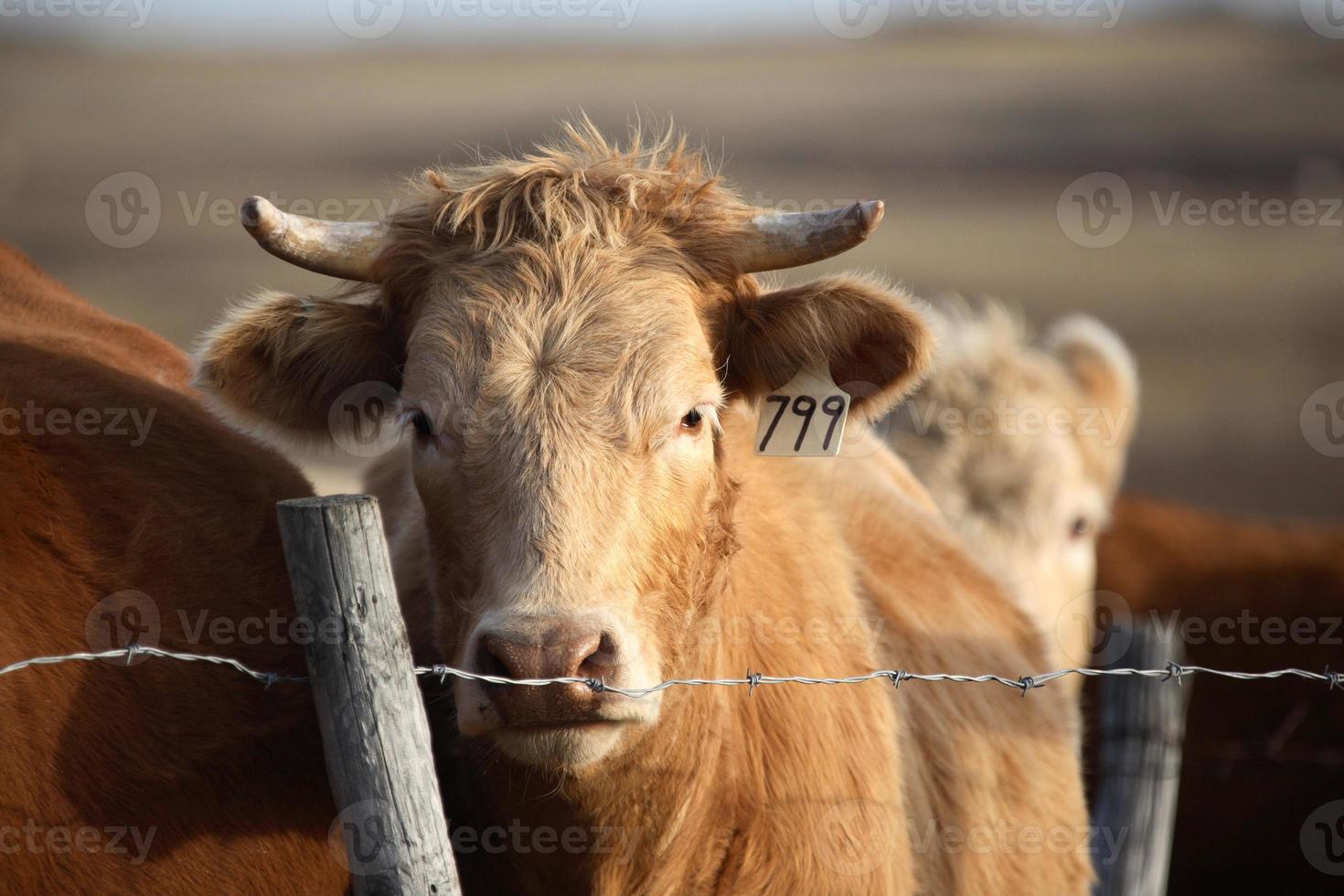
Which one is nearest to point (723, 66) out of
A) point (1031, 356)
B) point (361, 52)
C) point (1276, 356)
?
point (361, 52)

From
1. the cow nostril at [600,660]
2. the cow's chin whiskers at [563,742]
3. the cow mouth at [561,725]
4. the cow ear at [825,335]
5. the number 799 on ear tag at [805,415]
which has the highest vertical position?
the cow ear at [825,335]

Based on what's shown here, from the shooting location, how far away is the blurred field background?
16969 millimetres

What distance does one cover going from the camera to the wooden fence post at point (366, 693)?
95.1 inches

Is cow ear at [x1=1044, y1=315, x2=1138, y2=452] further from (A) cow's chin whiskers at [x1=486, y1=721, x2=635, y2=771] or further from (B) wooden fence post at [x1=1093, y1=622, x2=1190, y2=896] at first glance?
(A) cow's chin whiskers at [x1=486, y1=721, x2=635, y2=771]

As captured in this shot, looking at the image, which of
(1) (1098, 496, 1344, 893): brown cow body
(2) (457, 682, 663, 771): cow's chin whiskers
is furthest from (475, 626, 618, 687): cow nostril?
(1) (1098, 496, 1344, 893): brown cow body

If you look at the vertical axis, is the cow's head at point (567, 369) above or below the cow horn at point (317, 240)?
below

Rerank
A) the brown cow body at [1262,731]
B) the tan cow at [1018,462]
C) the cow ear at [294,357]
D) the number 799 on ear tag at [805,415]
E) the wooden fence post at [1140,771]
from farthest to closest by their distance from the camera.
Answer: the brown cow body at [1262,731], the tan cow at [1018,462], the wooden fence post at [1140,771], the number 799 on ear tag at [805,415], the cow ear at [294,357]

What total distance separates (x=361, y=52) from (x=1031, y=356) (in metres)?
63.6

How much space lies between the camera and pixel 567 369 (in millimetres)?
2805

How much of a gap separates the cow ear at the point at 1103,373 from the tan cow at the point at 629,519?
424 centimetres

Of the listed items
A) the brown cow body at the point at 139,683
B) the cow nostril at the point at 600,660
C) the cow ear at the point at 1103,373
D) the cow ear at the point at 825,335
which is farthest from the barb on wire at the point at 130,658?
the cow ear at the point at 1103,373

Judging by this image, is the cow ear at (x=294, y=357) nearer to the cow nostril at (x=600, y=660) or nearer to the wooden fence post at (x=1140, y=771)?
the cow nostril at (x=600, y=660)

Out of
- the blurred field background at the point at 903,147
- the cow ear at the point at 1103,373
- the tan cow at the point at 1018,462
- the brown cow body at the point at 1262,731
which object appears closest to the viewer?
the tan cow at the point at 1018,462

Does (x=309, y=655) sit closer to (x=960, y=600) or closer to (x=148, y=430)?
(x=148, y=430)
